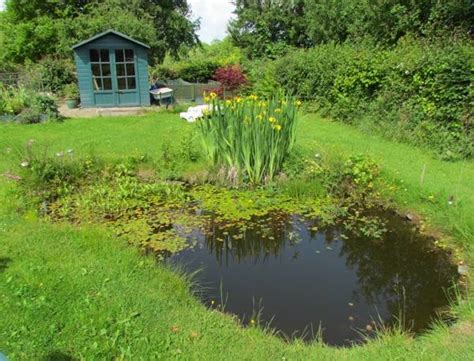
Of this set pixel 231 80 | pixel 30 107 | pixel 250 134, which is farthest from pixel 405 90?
pixel 30 107

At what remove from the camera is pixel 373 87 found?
32.4ft

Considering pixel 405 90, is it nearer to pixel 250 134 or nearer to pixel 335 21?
pixel 250 134

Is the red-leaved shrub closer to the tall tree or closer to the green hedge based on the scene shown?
the green hedge

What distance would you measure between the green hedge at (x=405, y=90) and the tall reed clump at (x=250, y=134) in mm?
3103

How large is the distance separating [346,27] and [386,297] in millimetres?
19078

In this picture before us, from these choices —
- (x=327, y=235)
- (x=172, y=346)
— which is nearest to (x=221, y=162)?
(x=327, y=235)

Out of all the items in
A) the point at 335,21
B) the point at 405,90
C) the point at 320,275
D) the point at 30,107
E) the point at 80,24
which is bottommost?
the point at 320,275

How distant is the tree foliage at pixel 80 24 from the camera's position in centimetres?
1664

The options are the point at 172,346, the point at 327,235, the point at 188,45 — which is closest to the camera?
the point at 172,346

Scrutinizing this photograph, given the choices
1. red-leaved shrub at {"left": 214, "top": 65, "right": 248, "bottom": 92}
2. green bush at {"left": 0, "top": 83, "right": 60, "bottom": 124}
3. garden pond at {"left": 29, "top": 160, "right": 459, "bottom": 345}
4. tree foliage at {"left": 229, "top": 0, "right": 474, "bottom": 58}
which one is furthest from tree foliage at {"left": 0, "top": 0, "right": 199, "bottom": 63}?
garden pond at {"left": 29, "top": 160, "right": 459, "bottom": 345}

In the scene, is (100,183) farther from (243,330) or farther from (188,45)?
(188,45)

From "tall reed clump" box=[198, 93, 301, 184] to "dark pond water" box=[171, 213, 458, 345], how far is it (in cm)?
106

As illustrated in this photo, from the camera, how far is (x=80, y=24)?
16.8 m

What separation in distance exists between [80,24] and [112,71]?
5.29 meters
